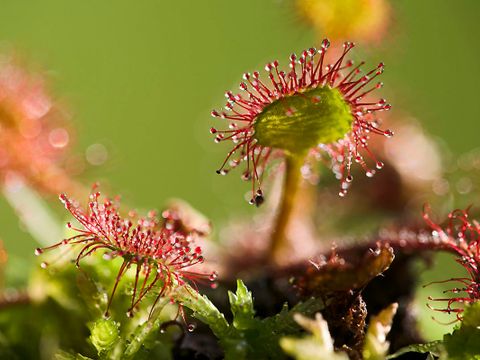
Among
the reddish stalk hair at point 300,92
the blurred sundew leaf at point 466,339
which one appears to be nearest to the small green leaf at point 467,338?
the blurred sundew leaf at point 466,339

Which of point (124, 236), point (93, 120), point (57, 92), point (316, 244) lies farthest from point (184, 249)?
point (93, 120)

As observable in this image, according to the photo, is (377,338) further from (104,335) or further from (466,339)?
(104,335)

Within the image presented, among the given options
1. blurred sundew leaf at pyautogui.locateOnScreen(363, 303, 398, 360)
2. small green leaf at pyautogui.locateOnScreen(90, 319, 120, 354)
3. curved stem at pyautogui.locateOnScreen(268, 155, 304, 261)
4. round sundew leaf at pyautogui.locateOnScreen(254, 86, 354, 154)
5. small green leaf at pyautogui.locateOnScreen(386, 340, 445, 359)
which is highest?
curved stem at pyautogui.locateOnScreen(268, 155, 304, 261)

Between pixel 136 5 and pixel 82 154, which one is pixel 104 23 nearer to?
pixel 136 5

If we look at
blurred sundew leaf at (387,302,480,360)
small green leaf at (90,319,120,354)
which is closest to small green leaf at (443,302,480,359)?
blurred sundew leaf at (387,302,480,360)

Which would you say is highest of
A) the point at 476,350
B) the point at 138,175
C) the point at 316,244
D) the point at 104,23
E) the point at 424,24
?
the point at 424,24

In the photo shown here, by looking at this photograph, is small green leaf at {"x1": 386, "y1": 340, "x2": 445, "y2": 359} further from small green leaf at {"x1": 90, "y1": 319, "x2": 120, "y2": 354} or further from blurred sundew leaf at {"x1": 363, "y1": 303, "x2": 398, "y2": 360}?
small green leaf at {"x1": 90, "y1": 319, "x2": 120, "y2": 354}

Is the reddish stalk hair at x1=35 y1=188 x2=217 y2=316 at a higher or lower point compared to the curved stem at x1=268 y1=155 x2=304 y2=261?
lower
